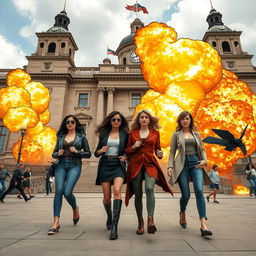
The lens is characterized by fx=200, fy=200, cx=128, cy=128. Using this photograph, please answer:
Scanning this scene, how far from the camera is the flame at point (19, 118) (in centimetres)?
1295

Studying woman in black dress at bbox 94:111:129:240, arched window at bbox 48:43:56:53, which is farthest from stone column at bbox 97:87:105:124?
woman in black dress at bbox 94:111:129:240

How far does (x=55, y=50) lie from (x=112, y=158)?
34922 mm

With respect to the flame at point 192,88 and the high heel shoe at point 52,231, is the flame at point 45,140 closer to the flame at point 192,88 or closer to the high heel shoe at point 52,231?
the flame at point 192,88

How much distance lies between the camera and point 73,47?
36.4 m

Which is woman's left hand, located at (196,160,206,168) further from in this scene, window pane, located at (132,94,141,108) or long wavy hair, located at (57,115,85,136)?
window pane, located at (132,94,141,108)

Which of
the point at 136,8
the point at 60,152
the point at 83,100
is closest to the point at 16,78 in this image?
the point at 83,100

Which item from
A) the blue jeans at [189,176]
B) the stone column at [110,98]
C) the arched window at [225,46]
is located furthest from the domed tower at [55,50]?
the blue jeans at [189,176]

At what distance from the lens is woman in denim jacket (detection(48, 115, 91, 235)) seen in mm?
3404

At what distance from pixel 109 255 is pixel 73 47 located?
39058 millimetres

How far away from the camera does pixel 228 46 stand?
34.2 metres

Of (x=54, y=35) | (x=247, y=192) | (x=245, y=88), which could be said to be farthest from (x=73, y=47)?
(x=247, y=192)

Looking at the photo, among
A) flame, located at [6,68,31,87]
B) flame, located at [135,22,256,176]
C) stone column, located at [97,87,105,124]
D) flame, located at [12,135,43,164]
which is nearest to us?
flame, located at [135,22,256,176]

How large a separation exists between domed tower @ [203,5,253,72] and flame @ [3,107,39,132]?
99.6ft

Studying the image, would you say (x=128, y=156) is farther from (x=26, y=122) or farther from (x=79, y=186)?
(x=79, y=186)
